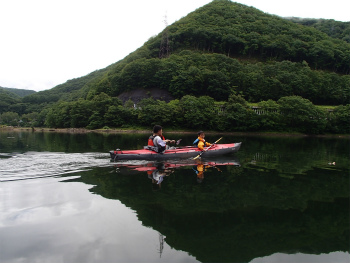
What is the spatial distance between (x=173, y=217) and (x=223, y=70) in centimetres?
7259

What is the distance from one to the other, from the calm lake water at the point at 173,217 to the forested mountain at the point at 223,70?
1811 inches

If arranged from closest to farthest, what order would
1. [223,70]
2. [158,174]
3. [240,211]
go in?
[240,211]
[158,174]
[223,70]

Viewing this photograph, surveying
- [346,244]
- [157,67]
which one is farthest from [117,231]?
[157,67]

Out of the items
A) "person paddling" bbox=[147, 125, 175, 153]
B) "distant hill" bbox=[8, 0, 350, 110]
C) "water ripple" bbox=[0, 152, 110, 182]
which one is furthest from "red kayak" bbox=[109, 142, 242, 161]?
"distant hill" bbox=[8, 0, 350, 110]

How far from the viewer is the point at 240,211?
23.4 feet

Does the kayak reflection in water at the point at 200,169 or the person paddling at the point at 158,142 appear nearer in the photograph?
the kayak reflection in water at the point at 200,169

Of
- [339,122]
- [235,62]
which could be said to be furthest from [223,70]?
[339,122]

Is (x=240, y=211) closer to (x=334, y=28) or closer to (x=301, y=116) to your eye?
(x=301, y=116)

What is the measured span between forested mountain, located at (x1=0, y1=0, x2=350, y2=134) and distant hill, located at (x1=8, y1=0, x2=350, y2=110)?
26 cm

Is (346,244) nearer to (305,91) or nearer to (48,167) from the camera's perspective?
(48,167)

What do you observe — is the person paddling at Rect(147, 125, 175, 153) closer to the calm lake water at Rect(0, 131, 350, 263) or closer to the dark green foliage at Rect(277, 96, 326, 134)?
the calm lake water at Rect(0, 131, 350, 263)

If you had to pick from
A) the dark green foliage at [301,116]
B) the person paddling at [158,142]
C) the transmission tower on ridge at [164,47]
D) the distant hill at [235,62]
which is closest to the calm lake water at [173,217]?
the person paddling at [158,142]

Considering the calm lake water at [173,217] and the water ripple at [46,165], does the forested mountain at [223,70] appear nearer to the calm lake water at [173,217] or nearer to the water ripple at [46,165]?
the water ripple at [46,165]

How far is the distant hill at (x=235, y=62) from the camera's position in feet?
235
